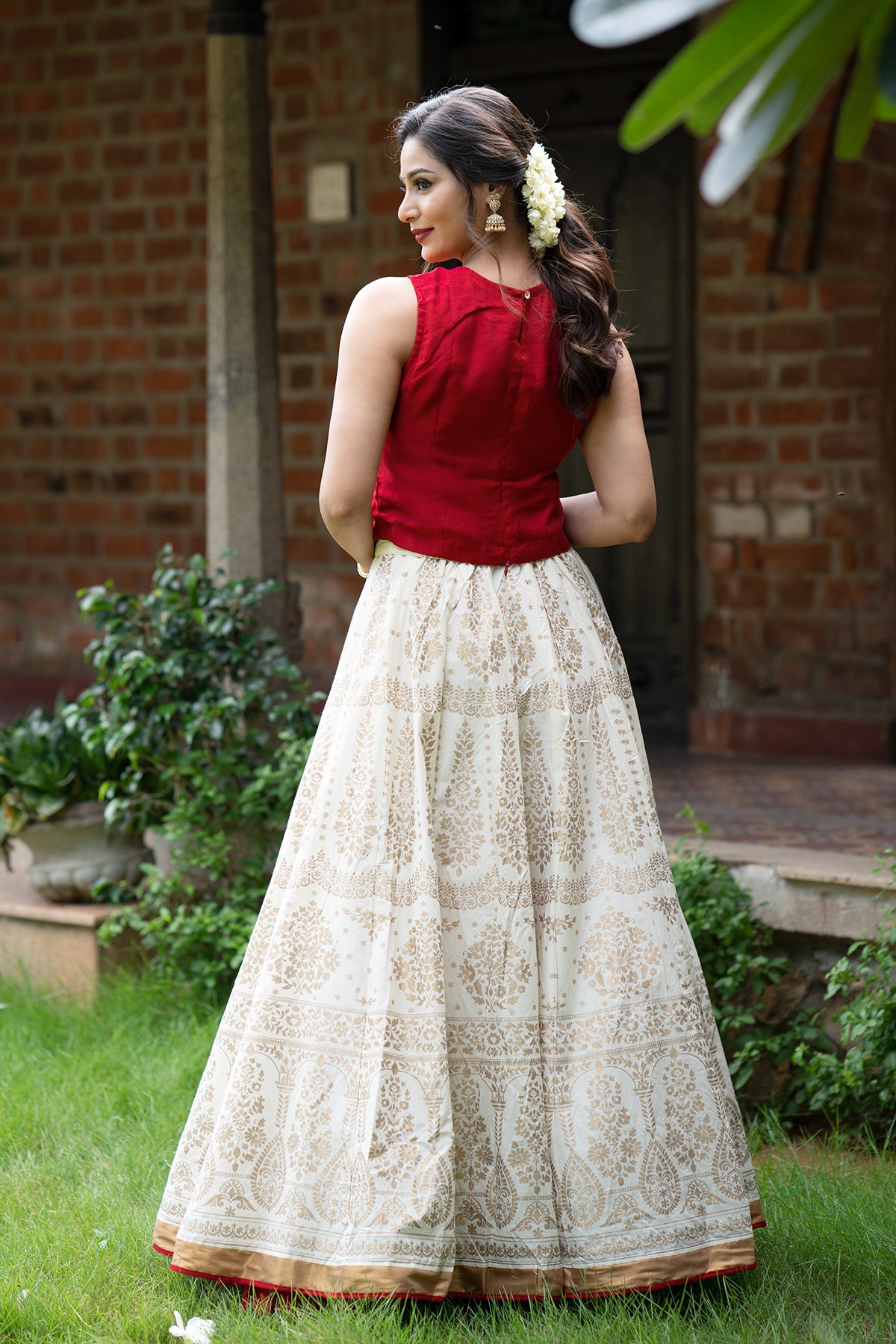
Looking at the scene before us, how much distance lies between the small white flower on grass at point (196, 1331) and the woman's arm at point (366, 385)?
1169 mm

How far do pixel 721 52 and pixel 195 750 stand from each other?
126 inches

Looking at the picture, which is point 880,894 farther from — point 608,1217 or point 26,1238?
point 26,1238

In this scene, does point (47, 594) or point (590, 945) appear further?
point (47, 594)

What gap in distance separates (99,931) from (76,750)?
498mm

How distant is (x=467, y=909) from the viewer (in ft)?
7.14

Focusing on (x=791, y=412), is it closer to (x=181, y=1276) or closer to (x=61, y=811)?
(x=61, y=811)

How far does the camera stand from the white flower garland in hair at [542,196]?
218cm

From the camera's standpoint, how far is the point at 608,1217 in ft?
7.07

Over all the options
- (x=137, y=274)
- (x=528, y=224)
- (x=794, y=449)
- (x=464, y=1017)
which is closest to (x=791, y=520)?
(x=794, y=449)

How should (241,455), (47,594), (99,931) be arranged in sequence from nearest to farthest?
(99,931), (241,455), (47,594)

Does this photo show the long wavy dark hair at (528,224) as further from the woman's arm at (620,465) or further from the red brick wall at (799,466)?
the red brick wall at (799,466)

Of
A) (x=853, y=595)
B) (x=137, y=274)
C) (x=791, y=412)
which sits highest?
(x=137, y=274)

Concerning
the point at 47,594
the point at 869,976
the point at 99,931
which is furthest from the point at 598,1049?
the point at 47,594

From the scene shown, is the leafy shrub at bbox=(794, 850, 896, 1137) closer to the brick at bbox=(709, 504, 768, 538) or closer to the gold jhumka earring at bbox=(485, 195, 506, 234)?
the gold jhumka earring at bbox=(485, 195, 506, 234)
